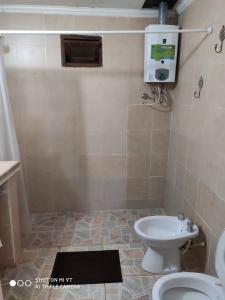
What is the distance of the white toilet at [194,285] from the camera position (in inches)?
44.3

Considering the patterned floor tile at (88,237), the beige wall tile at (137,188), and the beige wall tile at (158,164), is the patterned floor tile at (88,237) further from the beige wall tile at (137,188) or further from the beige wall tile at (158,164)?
the beige wall tile at (158,164)

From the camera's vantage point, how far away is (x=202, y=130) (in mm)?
1706

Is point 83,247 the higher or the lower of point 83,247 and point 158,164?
the lower

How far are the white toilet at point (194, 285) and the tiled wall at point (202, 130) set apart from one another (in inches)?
13.6

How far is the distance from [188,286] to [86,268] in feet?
2.84

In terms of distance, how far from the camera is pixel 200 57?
1.73 metres

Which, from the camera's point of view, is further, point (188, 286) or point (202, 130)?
point (202, 130)

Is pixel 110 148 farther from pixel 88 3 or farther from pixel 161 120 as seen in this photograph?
pixel 88 3

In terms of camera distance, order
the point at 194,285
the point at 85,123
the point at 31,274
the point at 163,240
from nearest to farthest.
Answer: the point at 194,285 → the point at 163,240 → the point at 31,274 → the point at 85,123

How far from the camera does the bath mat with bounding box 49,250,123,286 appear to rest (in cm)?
166

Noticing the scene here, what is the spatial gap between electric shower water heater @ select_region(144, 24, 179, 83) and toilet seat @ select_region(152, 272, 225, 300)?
68.1 inches

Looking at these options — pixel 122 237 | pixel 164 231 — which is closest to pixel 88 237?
pixel 122 237

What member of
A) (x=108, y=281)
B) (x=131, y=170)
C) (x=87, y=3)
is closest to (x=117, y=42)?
(x=87, y=3)

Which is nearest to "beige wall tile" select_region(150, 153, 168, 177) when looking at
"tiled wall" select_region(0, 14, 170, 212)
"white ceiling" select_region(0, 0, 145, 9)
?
"tiled wall" select_region(0, 14, 170, 212)
